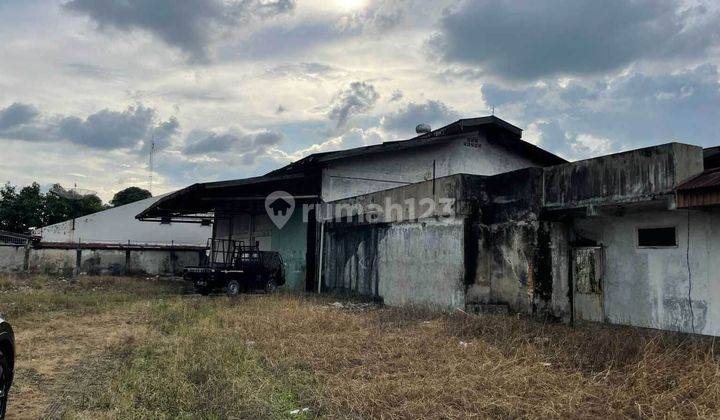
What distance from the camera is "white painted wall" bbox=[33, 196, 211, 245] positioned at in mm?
34125

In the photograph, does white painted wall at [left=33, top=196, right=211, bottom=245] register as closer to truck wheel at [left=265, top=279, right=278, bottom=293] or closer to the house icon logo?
the house icon logo

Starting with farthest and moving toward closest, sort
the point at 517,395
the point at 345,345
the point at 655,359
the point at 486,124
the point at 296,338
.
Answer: the point at 486,124 < the point at 296,338 < the point at 345,345 < the point at 655,359 < the point at 517,395

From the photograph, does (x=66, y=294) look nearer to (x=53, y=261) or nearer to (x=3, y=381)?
(x=53, y=261)

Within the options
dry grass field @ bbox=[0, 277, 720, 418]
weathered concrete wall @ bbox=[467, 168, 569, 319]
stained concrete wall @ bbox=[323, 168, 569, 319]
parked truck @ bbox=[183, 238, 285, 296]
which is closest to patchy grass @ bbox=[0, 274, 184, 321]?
parked truck @ bbox=[183, 238, 285, 296]

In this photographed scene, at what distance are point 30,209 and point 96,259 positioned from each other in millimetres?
14550

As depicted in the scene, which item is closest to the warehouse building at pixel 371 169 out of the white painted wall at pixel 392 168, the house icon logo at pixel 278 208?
the white painted wall at pixel 392 168

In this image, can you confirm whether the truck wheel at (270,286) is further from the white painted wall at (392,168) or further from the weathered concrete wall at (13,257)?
the weathered concrete wall at (13,257)

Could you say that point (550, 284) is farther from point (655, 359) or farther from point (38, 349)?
point (38, 349)

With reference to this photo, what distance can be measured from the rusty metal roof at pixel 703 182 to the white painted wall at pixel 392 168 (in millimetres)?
9691

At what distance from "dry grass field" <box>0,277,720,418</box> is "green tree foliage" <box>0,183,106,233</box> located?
32910 millimetres

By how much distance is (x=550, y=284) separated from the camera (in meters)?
9.91

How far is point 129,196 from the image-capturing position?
169ft

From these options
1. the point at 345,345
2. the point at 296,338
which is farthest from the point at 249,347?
the point at 345,345

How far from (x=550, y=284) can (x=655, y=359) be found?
3.66 meters
